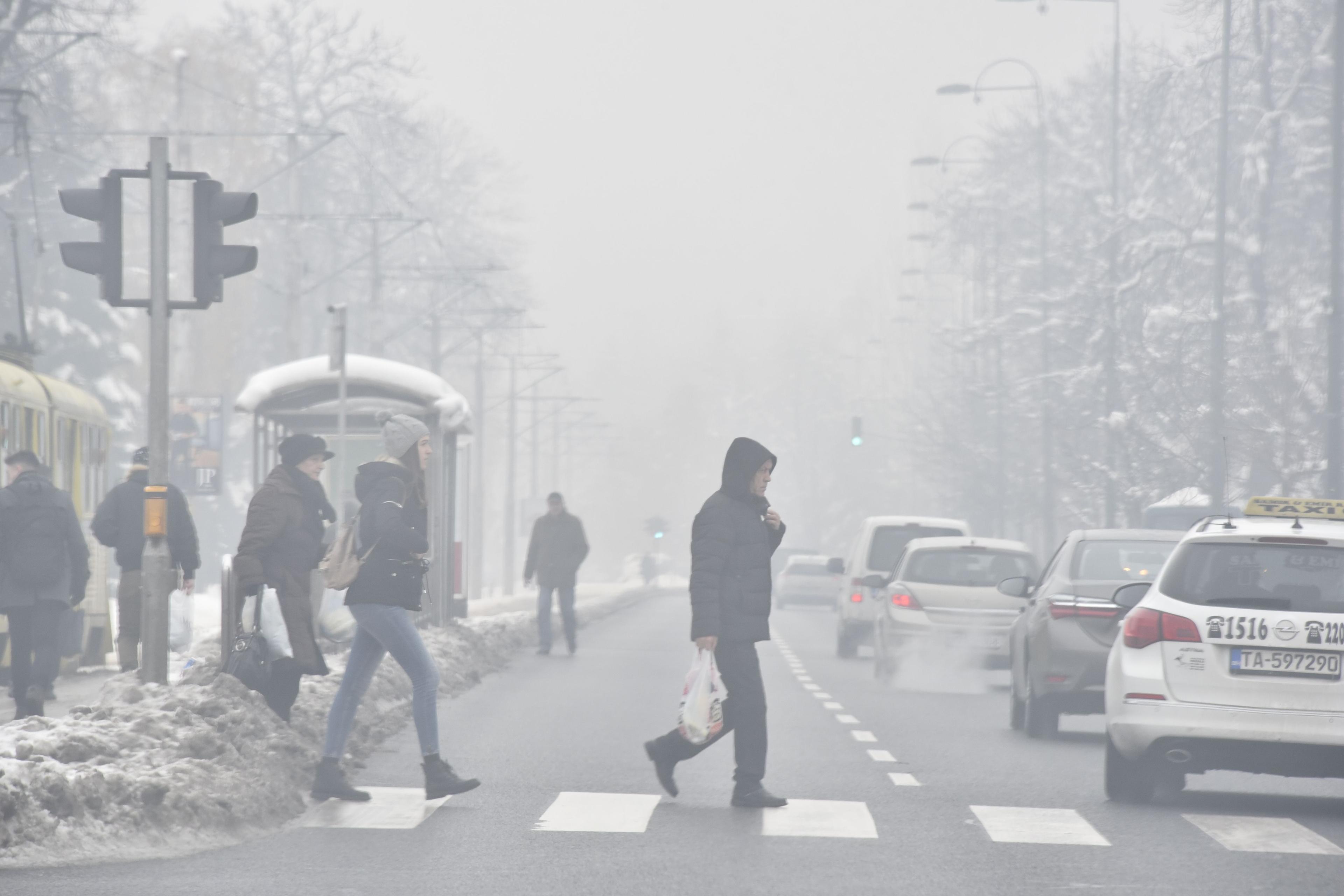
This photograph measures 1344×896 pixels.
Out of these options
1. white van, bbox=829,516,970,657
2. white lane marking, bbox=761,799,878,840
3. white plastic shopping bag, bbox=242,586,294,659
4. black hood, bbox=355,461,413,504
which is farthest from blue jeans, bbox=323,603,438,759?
white van, bbox=829,516,970,657

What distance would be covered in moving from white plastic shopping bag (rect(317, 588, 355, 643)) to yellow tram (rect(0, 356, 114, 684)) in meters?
1.92

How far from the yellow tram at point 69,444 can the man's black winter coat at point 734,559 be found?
29.8 ft

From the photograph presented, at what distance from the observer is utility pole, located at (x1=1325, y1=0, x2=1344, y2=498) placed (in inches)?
1077

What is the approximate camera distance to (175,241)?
250 feet

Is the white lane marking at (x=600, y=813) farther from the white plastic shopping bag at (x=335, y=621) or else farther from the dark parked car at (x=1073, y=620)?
the white plastic shopping bag at (x=335, y=621)

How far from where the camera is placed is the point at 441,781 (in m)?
10.9

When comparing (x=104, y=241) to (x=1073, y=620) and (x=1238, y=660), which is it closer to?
(x=1238, y=660)

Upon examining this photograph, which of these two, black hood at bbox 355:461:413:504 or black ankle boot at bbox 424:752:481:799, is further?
black hood at bbox 355:461:413:504

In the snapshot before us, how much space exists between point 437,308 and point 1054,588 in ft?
A: 98.6

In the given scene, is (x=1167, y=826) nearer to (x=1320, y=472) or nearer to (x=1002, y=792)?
(x=1002, y=792)

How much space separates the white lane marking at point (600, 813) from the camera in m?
10.4

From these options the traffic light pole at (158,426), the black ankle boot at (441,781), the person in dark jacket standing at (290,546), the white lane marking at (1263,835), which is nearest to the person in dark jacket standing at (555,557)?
the traffic light pole at (158,426)

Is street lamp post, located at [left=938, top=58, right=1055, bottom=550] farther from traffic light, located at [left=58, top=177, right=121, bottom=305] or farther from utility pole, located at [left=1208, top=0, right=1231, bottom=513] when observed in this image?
traffic light, located at [left=58, top=177, right=121, bottom=305]

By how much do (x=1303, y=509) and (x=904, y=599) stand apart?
37.1 feet
